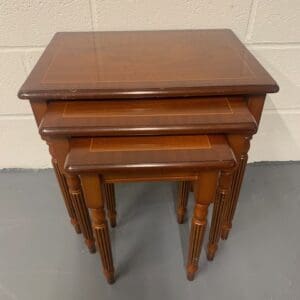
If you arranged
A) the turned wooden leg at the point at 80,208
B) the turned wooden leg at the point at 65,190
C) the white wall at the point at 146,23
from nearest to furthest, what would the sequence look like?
the turned wooden leg at the point at 80,208
the turned wooden leg at the point at 65,190
the white wall at the point at 146,23

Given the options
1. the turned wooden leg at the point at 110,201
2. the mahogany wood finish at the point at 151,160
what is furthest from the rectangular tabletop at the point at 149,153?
the turned wooden leg at the point at 110,201

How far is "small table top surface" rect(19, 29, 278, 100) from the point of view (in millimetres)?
621

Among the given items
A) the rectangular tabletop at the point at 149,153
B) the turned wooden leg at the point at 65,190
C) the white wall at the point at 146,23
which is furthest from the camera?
the white wall at the point at 146,23

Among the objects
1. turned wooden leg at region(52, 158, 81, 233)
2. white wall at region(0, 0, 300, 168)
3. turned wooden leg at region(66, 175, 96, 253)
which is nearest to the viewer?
turned wooden leg at region(66, 175, 96, 253)

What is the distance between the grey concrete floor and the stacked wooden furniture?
0.28 m

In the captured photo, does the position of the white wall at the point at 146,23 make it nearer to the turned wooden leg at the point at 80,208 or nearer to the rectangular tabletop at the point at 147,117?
the rectangular tabletop at the point at 147,117

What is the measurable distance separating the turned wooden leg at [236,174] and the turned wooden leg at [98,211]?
300 mm

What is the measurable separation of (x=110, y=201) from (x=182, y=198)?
0.25 meters

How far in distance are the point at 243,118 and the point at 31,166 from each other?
1057 millimetres

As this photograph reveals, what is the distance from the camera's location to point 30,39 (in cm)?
100

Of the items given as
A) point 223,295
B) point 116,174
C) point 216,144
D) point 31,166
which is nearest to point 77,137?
point 116,174

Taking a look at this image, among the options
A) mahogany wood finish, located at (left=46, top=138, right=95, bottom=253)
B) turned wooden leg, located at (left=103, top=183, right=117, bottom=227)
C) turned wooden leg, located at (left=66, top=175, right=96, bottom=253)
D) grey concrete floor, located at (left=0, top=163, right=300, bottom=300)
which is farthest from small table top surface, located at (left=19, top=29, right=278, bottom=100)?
grey concrete floor, located at (left=0, top=163, right=300, bottom=300)

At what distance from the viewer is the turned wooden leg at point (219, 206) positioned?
0.72 metres

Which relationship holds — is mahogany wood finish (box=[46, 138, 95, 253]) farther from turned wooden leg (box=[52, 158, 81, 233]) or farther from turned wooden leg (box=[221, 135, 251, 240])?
turned wooden leg (box=[221, 135, 251, 240])
